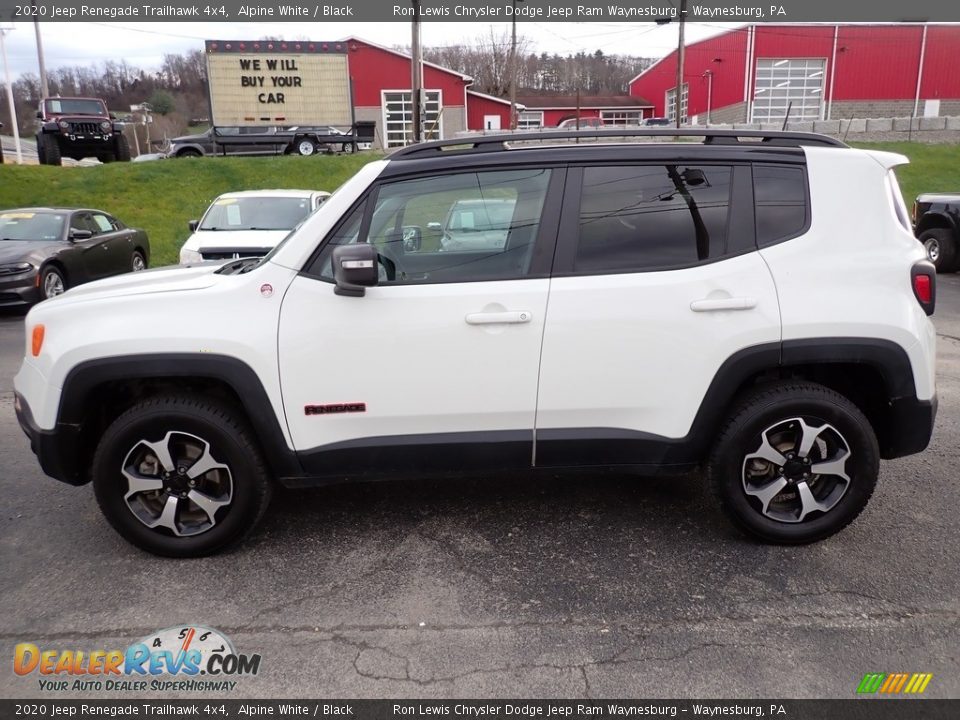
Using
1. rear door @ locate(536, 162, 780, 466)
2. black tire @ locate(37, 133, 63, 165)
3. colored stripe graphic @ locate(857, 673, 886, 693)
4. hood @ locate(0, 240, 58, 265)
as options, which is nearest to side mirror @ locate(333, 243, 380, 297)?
rear door @ locate(536, 162, 780, 466)

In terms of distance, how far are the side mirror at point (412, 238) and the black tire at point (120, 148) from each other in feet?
72.7

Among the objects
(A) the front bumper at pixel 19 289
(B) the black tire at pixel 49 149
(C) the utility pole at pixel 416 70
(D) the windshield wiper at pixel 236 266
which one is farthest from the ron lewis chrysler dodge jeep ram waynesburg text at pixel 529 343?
(B) the black tire at pixel 49 149

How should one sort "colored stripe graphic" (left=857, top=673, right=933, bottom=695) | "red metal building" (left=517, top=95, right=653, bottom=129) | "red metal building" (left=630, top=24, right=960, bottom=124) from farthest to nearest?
"red metal building" (left=517, top=95, right=653, bottom=129) < "red metal building" (left=630, top=24, right=960, bottom=124) < "colored stripe graphic" (left=857, top=673, right=933, bottom=695)

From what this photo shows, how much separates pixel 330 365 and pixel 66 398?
3.86 ft

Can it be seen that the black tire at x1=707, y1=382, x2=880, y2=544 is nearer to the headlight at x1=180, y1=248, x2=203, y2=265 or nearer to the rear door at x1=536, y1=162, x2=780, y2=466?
the rear door at x1=536, y1=162, x2=780, y2=466

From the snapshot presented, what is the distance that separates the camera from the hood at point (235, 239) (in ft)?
30.0

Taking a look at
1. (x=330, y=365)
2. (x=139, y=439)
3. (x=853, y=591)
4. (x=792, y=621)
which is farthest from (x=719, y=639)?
(x=139, y=439)

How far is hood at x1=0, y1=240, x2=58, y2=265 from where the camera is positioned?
32.1ft

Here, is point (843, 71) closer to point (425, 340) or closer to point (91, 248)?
point (91, 248)

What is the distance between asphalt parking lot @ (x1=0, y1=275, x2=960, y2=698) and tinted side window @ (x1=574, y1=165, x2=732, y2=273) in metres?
1.37

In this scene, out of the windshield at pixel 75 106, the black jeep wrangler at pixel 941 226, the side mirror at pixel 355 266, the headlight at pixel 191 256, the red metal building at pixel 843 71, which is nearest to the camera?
the side mirror at pixel 355 266

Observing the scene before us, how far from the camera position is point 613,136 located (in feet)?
11.3

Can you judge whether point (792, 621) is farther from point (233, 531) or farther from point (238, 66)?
point (238, 66)

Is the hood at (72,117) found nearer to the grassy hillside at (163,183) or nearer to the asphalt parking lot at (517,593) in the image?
the grassy hillside at (163,183)
